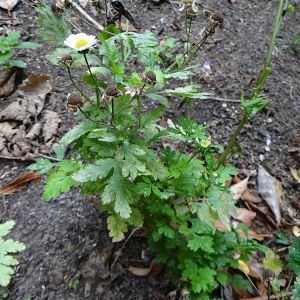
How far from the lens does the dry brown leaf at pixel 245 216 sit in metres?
1.80

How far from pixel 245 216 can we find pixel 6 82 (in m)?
1.58

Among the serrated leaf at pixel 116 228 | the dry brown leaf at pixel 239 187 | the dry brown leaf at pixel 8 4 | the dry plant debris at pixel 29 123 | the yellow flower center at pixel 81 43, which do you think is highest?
the yellow flower center at pixel 81 43

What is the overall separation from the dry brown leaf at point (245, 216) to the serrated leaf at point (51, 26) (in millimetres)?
1245

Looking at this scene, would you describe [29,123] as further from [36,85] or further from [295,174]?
[295,174]

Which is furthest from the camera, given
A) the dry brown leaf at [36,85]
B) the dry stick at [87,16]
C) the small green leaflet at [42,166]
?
the dry stick at [87,16]

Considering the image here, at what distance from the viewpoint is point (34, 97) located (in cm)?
197

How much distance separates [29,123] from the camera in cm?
187

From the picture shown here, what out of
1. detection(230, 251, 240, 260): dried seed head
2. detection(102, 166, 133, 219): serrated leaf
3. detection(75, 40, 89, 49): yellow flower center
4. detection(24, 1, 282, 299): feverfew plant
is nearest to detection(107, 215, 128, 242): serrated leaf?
detection(24, 1, 282, 299): feverfew plant

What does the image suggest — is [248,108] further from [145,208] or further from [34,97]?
[34,97]

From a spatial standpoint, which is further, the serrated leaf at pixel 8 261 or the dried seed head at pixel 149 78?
the serrated leaf at pixel 8 261

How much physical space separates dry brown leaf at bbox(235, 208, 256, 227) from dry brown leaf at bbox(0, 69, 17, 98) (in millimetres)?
1485

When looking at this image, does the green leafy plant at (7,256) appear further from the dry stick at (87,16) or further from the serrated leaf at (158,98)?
the dry stick at (87,16)

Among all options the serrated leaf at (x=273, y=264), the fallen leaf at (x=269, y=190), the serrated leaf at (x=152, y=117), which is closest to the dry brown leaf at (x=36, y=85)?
the serrated leaf at (x=152, y=117)

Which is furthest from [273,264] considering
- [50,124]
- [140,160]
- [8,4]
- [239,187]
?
[8,4]
